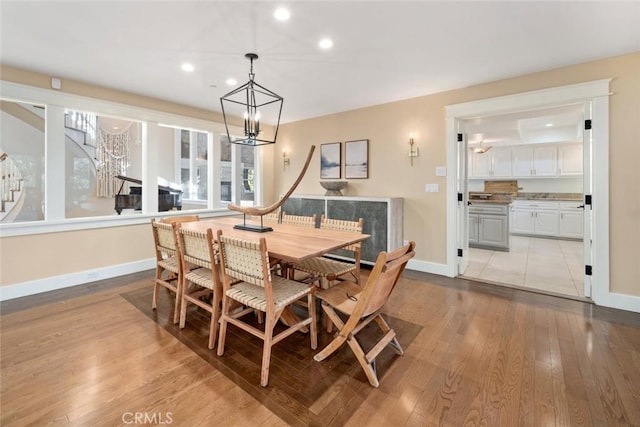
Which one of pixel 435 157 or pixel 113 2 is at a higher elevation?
pixel 113 2

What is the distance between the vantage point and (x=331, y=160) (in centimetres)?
506

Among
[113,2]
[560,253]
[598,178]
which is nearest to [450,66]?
[598,178]

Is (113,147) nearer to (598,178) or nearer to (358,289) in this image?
(358,289)

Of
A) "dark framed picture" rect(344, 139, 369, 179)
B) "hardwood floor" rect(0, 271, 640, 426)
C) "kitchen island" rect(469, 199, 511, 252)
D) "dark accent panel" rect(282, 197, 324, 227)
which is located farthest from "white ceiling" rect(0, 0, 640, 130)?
"kitchen island" rect(469, 199, 511, 252)

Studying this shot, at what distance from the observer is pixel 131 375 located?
1806mm

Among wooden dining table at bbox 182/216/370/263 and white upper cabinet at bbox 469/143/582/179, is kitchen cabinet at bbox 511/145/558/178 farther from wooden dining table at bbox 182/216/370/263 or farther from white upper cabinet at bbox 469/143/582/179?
wooden dining table at bbox 182/216/370/263

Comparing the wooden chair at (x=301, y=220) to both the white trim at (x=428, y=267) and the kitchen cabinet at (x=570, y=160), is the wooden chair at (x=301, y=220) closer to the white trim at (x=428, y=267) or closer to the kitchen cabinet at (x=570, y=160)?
the white trim at (x=428, y=267)

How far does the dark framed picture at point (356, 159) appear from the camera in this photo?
15.2ft

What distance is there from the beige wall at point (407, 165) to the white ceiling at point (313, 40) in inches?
6.4

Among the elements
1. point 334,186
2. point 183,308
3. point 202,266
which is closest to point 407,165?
point 334,186

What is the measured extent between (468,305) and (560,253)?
356cm

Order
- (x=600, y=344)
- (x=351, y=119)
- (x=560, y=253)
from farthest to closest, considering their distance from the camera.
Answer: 1. (x=560, y=253)
2. (x=351, y=119)
3. (x=600, y=344)

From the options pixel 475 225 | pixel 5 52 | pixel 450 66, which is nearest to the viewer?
pixel 5 52

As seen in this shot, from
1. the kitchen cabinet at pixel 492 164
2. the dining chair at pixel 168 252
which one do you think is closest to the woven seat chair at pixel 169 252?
the dining chair at pixel 168 252
